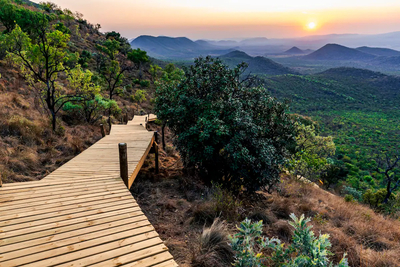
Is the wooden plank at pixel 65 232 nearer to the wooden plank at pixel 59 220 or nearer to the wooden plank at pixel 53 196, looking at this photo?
the wooden plank at pixel 59 220

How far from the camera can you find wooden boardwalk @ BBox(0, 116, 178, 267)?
285 cm

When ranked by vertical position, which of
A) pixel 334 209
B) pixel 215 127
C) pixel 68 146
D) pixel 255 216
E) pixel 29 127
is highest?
pixel 215 127

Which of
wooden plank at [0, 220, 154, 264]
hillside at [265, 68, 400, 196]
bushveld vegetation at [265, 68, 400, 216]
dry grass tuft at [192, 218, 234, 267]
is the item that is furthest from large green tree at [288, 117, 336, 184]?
wooden plank at [0, 220, 154, 264]

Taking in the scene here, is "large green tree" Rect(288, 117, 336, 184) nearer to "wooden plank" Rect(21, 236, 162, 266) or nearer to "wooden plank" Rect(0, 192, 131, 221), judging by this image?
"wooden plank" Rect(0, 192, 131, 221)

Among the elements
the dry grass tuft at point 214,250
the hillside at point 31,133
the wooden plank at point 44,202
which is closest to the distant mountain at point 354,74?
the hillside at point 31,133

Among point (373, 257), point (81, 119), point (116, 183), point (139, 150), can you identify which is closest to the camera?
point (373, 257)

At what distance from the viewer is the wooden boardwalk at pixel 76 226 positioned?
2.85 m

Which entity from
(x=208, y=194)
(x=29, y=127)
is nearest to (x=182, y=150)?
(x=208, y=194)

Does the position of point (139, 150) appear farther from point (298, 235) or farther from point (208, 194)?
point (298, 235)

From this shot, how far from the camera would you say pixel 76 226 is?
3471 millimetres

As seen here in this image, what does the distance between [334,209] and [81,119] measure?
13346mm

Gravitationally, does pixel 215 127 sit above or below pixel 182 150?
above

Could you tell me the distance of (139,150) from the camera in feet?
26.1

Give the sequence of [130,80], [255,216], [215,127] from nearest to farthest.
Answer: [255,216]
[215,127]
[130,80]
